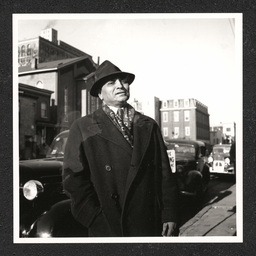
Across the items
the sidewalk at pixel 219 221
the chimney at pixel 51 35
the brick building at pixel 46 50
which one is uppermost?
the chimney at pixel 51 35

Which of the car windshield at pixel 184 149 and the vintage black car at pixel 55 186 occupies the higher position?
the car windshield at pixel 184 149

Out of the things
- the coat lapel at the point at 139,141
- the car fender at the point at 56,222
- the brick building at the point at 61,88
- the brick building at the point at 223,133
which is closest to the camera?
the car fender at the point at 56,222

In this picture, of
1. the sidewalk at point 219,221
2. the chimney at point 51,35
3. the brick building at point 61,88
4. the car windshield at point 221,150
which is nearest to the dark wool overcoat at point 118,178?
the brick building at point 61,88

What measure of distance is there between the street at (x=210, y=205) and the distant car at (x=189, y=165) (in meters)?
0.07

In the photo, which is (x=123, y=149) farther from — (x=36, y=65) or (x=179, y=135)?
(x=36, y=65)

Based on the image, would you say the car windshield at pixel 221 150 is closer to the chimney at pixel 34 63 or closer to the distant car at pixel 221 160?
the distant car at pixel 221 160

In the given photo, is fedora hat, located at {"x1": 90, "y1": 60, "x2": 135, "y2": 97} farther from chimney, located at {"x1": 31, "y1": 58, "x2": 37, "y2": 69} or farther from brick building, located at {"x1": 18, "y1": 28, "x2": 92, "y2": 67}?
chimney, located at {"x1": 31, "y1": 58, "x2": 37, "y2": 69}

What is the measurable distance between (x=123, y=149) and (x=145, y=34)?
3.43 feet

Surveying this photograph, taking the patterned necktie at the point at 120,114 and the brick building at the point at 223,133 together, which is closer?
the patterned necktie at the point at 120,114

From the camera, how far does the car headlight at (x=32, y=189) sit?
237 centimetres

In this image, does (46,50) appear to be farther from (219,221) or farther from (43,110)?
(219,221)

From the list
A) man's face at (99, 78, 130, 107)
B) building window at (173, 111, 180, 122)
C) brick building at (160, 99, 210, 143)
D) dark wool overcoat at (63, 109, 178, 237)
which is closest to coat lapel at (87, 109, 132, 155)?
dark wool overcoat at (63, 109, 178, 237)

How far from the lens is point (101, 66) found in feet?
8.47
